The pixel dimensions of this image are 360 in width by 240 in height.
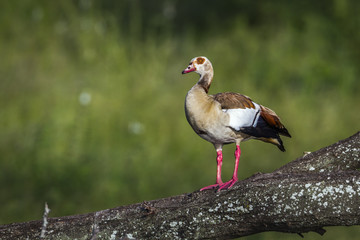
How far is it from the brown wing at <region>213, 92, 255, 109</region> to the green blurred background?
5082 mm

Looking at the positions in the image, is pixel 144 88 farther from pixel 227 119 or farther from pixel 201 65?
pixel 227 119

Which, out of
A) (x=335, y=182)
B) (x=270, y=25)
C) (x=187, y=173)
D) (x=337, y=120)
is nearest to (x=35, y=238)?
(x=335, y=182)

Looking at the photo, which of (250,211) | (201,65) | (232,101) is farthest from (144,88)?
(250,211)

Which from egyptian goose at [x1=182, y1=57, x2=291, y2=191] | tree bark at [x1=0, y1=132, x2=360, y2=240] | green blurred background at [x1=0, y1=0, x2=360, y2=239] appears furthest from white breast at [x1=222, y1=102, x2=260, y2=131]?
green blurred background at [x1=0, y1=0, x2=360, y2=239]

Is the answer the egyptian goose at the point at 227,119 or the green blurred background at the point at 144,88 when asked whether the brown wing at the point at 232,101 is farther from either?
the green blurred background at the point at 144,88

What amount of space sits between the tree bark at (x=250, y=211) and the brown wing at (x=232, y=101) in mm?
498

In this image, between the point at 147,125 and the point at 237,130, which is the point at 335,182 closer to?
the point at 237,130

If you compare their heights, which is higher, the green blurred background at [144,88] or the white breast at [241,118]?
the green blurred background at [144,88]

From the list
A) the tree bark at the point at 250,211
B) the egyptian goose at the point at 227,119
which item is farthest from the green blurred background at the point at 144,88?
the tree bark at the point at 250,211

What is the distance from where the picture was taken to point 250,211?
368 centimetres

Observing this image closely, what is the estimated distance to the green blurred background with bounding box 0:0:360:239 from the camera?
9.95m

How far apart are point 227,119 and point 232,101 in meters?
0.16

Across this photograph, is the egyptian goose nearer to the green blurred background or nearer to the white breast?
the white breast

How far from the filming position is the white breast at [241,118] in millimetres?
4160
